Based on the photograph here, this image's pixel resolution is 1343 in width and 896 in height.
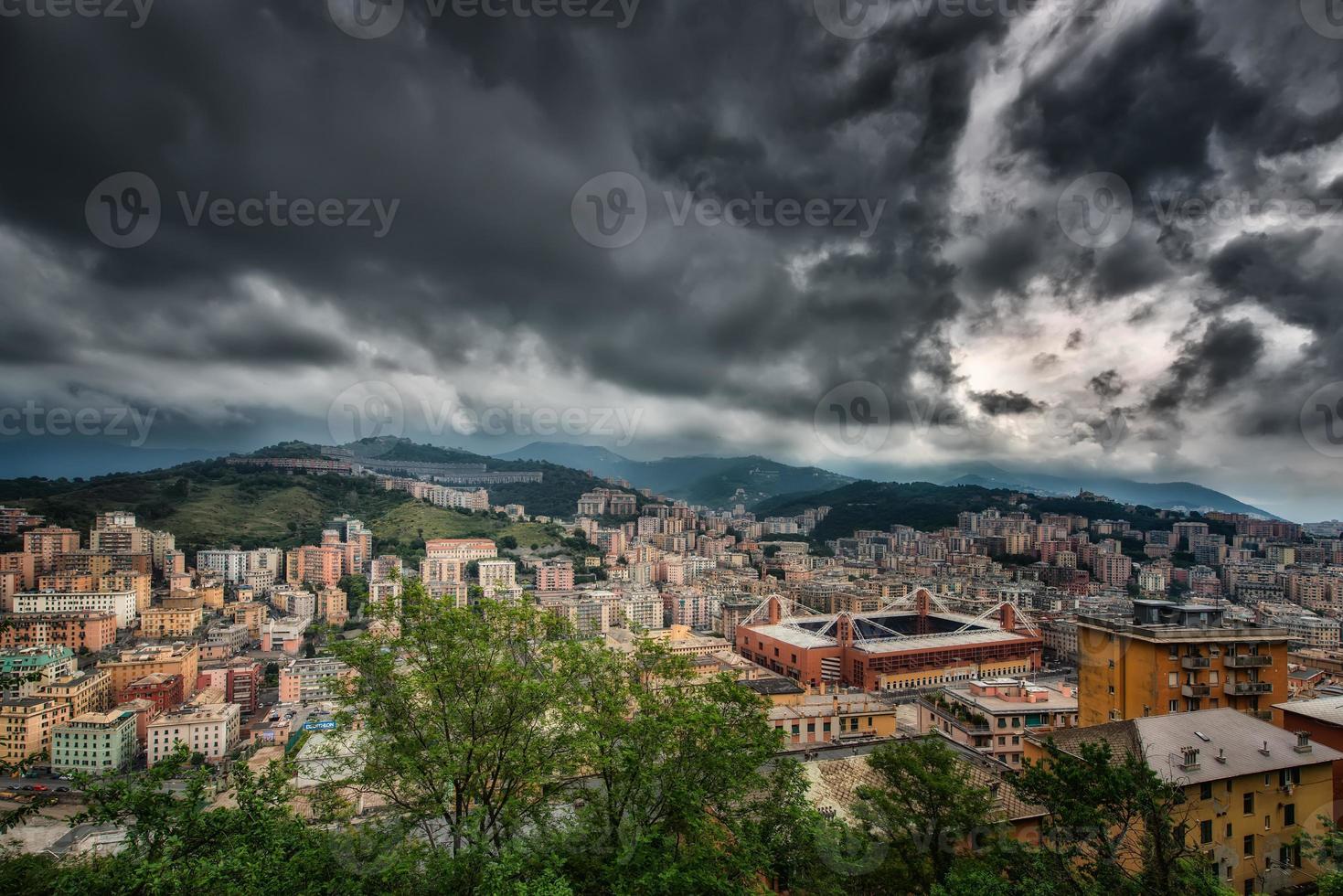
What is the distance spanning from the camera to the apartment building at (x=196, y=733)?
22719mm

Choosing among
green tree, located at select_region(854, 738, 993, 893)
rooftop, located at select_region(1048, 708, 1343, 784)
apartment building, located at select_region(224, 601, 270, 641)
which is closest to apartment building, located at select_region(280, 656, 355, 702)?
apartment building, located at select_region(224, 601, 270, 641)

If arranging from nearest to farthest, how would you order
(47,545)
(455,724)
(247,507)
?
(455,724) < (47,545) < (247,507)

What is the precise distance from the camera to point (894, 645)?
28859mm

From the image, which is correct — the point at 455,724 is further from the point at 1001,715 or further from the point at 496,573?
the point at 496,573

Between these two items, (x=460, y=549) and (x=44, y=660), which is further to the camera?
(x=460, y=549)

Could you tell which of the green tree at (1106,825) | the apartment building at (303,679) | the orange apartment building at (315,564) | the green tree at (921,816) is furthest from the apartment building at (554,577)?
the green tree at (1106,825)

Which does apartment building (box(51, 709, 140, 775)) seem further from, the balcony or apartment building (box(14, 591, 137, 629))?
the balcony

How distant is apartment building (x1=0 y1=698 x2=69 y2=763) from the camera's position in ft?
69.3

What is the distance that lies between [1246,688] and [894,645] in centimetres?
1957

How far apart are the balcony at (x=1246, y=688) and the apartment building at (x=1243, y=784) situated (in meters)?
2.22

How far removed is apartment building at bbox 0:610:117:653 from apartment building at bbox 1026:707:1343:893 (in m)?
41.0

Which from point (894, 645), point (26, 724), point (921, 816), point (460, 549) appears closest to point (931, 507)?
point (460, 549)

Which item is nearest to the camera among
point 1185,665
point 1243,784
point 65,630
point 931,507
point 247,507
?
point 1243,784

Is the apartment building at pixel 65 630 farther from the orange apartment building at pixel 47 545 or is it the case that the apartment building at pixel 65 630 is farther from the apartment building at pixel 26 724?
the apartment building at pixel 26 724
